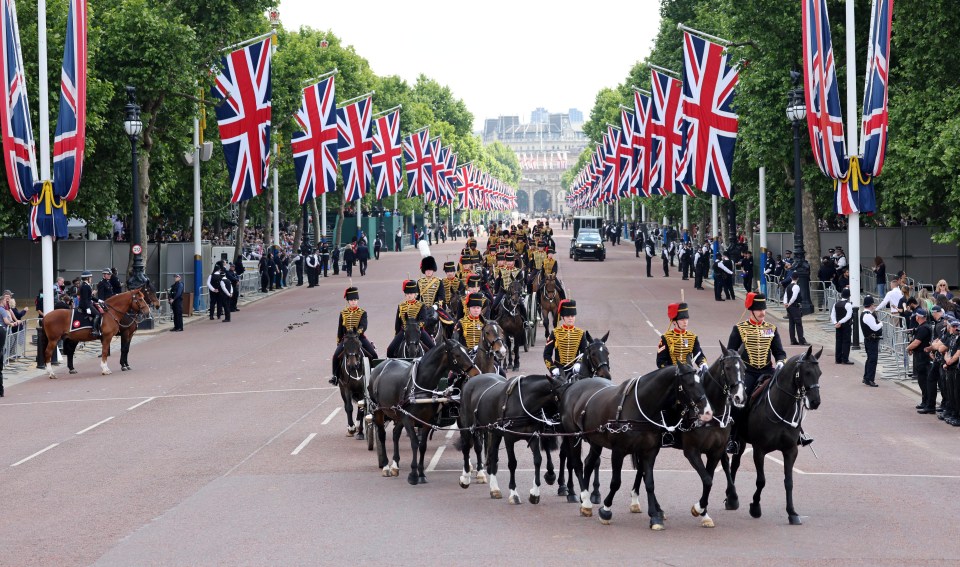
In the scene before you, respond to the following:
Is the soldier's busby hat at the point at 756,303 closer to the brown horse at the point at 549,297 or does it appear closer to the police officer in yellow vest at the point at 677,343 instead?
the police officer in yellow vest at the point at 677,343

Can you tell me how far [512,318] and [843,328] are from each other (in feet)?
23.9

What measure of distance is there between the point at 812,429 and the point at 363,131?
36.6 metres

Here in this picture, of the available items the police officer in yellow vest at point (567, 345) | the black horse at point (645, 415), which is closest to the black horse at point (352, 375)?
the police officer in yellow vest at point (567, 345)

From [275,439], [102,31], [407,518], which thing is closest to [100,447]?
[275,439]

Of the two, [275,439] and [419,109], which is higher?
[419,109]

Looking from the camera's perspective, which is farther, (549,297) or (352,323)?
(549,297)

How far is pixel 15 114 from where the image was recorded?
2930cm

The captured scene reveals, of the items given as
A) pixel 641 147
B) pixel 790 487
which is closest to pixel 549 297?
pixel 790 487

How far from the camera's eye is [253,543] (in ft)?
40.5

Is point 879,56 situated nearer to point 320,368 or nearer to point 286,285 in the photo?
point 320,368

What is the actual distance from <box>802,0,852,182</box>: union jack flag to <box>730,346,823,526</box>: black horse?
16.4m

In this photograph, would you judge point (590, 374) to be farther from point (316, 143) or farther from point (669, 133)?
point (316, 143)

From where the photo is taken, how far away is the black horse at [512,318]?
2555cm

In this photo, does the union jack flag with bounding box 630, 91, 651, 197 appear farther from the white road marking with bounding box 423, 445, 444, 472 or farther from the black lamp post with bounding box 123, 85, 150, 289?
the white road marking with bounding box 423, 445, 444, 472
